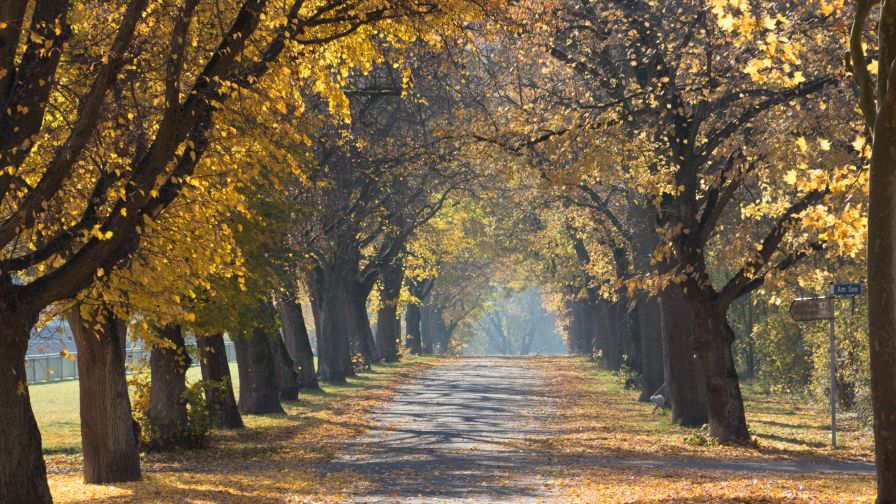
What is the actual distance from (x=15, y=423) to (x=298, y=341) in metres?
24.9

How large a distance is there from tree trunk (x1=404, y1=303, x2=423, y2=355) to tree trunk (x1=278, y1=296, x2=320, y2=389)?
106 feet

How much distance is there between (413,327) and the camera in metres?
70.6

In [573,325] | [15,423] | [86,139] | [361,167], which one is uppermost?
[361,167]

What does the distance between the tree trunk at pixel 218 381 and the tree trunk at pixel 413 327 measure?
45.0m

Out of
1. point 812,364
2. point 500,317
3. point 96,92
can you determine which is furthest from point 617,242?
point 500,317

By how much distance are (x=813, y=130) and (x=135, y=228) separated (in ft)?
37.9

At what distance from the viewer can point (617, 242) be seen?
1492 inches

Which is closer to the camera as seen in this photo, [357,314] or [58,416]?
[58,416]

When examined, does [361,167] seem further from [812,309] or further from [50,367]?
[50,367]

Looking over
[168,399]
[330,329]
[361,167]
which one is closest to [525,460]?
[168,399]

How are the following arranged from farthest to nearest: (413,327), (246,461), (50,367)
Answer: (413,327) < (50,367) < (246,461)

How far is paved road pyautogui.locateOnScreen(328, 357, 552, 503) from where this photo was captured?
1412cm

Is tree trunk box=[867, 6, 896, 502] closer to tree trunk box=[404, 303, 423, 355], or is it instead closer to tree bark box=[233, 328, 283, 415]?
tree bark box=[233, 328, 283, 415]

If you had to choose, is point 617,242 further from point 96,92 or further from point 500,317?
point 500,317
